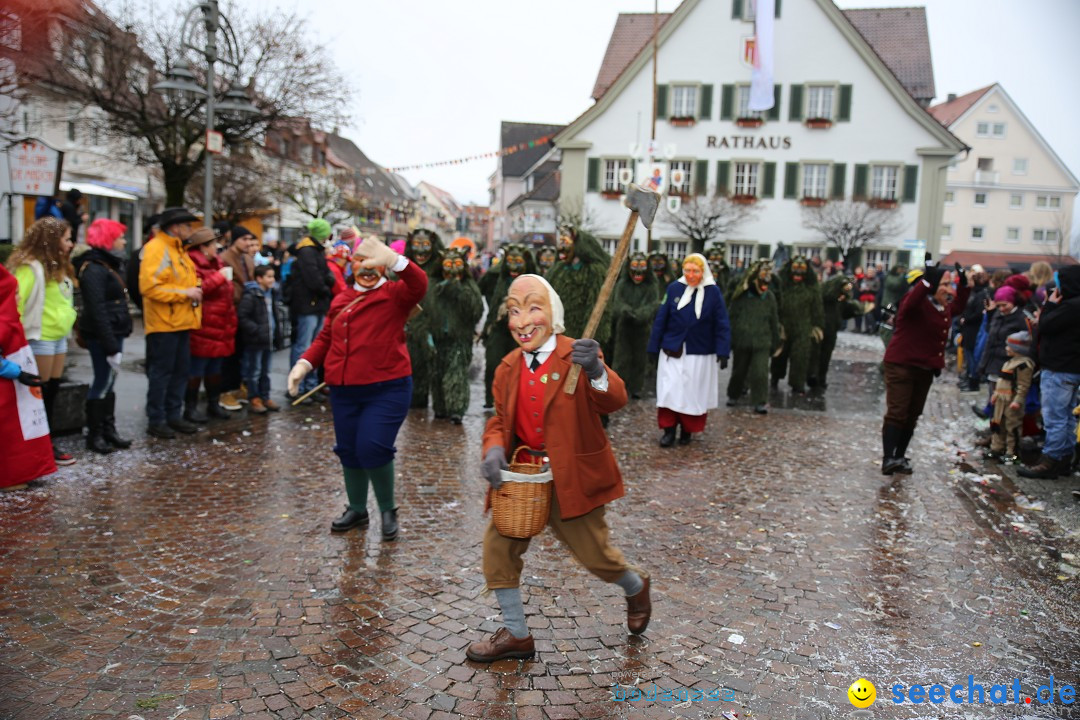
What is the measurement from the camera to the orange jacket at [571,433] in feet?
11.8

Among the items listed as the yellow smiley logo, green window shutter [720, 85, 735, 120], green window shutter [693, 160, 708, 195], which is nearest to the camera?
the yellow smiley logo

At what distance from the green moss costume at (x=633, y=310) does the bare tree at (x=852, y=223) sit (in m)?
23.5

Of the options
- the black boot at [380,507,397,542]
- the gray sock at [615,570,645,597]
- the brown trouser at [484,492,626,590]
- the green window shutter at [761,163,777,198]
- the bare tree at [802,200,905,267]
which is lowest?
the black boot at [380,507,397,542]

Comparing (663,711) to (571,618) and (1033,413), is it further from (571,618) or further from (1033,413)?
(1033,413)

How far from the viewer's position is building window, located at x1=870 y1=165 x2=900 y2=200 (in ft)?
105

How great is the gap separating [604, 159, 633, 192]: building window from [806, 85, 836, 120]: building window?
7.71 meters

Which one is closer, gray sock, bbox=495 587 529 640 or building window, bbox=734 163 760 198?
gray sock, bbox=495 587 529 640

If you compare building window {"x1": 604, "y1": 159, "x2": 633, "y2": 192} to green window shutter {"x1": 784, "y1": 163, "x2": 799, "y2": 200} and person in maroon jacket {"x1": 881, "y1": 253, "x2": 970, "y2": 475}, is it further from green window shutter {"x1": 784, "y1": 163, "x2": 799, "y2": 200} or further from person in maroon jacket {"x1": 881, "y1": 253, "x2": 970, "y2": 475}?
person in maroon jacket {"x1": 881, "y1": 253, "x2": 970, "y2": 475}

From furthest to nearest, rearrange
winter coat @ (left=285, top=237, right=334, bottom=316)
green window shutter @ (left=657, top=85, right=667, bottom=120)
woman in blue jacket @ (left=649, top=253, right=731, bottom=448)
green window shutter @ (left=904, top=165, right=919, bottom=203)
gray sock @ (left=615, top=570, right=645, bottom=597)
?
1. green window shutter @ (left=657, top=85, right=667, bottom=120)
2. green window shutter @ (left=904, top=165, right=919, bottom=203)
3. winter coat @ (left=285, top=237, right=334, bottom=316)
4. woman in blue jacket @ (left=649, top=253, right=731, bottom=448)
5. gray sock @ (left=615, top=570, right=645, bottom=597)

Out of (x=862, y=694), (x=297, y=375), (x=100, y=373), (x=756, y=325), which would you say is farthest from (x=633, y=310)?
(x=862, y=694)

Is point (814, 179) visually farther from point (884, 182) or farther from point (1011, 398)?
point (1011, 398)

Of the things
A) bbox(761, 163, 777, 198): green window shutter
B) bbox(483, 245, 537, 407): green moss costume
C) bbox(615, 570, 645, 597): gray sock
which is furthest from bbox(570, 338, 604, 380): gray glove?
bbox(761, 163, 777, 198): green window shutter

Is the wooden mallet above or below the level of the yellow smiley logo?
above

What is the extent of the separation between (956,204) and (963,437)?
60528 millimetres
